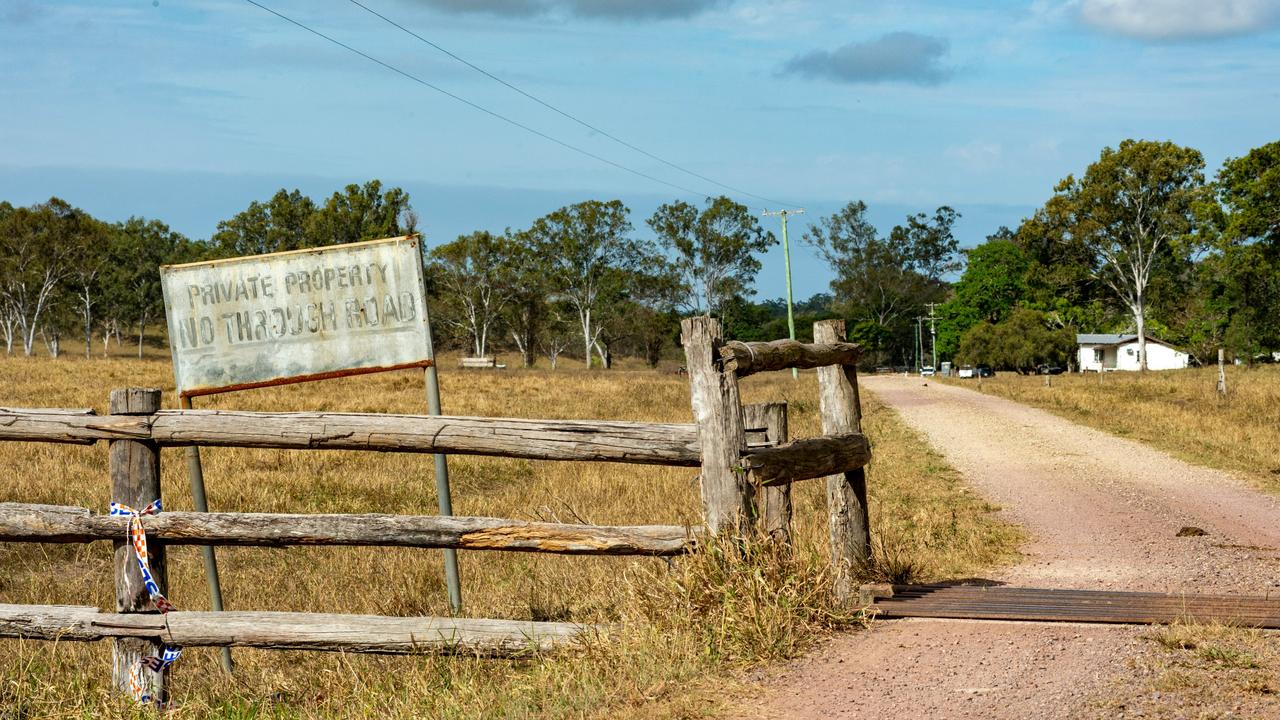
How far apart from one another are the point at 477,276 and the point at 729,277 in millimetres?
17043

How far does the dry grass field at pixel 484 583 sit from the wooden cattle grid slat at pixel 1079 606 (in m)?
0.50

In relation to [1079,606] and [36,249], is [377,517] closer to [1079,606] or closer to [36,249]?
[1079,606]

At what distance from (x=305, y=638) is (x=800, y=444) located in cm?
281

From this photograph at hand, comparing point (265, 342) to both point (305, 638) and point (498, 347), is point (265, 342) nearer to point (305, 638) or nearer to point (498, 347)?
point (305, 638)

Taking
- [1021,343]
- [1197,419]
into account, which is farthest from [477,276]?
[1197,419]

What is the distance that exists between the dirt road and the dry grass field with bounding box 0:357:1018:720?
366mm

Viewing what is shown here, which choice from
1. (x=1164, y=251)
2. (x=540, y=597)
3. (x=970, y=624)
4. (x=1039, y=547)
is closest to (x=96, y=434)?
Answer: (x=540, y=597)

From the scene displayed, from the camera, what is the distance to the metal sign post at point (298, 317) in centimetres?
777

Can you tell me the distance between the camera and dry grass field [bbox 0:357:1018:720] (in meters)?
5.56

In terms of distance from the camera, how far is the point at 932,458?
16.5 metres

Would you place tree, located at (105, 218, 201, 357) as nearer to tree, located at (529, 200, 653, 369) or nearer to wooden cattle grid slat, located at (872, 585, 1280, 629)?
tree, located at (529, 200, 653, 369)

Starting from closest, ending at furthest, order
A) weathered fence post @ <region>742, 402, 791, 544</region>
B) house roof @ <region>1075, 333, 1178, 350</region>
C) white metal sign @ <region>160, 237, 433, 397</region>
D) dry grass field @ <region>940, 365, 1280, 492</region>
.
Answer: weathered fence post @ <region>742, 402, 791, 544</region>
white metal sign @ <region>160, 237, 433, 397</region>
dry grass field @ <region>940, 365, 1280, 492</region>
house roof @ <region>1075, 333, 1178, 350</region>

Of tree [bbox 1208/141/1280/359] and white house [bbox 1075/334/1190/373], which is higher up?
tree [bbox 1208/141/1280/359]

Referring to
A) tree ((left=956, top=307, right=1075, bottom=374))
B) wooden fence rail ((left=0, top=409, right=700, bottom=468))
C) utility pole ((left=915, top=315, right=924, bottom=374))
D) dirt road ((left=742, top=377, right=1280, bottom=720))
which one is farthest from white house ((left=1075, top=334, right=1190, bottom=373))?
wooden fence rail ((left=0, top=409, right=700, bottom=468))
